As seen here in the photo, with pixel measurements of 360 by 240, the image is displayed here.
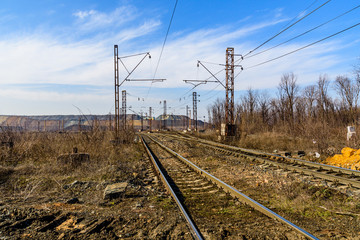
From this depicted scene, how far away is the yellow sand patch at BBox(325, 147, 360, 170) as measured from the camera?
33.7 feet

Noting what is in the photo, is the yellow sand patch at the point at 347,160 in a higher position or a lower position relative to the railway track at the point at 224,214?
higher

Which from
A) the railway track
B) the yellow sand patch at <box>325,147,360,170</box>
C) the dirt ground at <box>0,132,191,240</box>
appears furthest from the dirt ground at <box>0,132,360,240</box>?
the yellow sand patch at <box>325,147,360,170</box>

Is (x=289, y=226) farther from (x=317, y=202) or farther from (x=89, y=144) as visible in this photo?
(x=89, y=144)

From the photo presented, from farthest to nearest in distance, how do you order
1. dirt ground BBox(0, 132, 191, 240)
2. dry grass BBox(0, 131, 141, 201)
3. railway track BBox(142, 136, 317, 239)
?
dry grass BBox(0, 131, 141, 201) → dirt ground BBox(0, 132, 191, 240) → railway track BBox(142, 136, 317, 239)

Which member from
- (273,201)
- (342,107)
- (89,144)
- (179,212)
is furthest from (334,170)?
(342,107)

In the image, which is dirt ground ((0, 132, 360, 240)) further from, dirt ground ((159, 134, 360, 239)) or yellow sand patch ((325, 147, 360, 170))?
yellow sand patch ((325, 147, 360, 170))

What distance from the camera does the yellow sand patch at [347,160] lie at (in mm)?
10281

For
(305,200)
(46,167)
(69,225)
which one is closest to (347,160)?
(305,200)

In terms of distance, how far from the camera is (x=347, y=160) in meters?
10.9

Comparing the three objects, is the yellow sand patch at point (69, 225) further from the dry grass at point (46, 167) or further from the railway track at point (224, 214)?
the dry grass at point (46, 167)

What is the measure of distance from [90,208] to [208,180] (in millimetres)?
3982

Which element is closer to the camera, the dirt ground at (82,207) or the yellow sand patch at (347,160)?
the dirt ground at (82,207)

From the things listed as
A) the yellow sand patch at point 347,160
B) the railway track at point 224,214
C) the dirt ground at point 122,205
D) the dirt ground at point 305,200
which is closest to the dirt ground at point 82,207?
the dirt ground at point 122,205

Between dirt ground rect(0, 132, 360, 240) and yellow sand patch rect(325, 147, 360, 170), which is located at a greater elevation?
yellow sand patch rect(325, 147, 360, 170)
